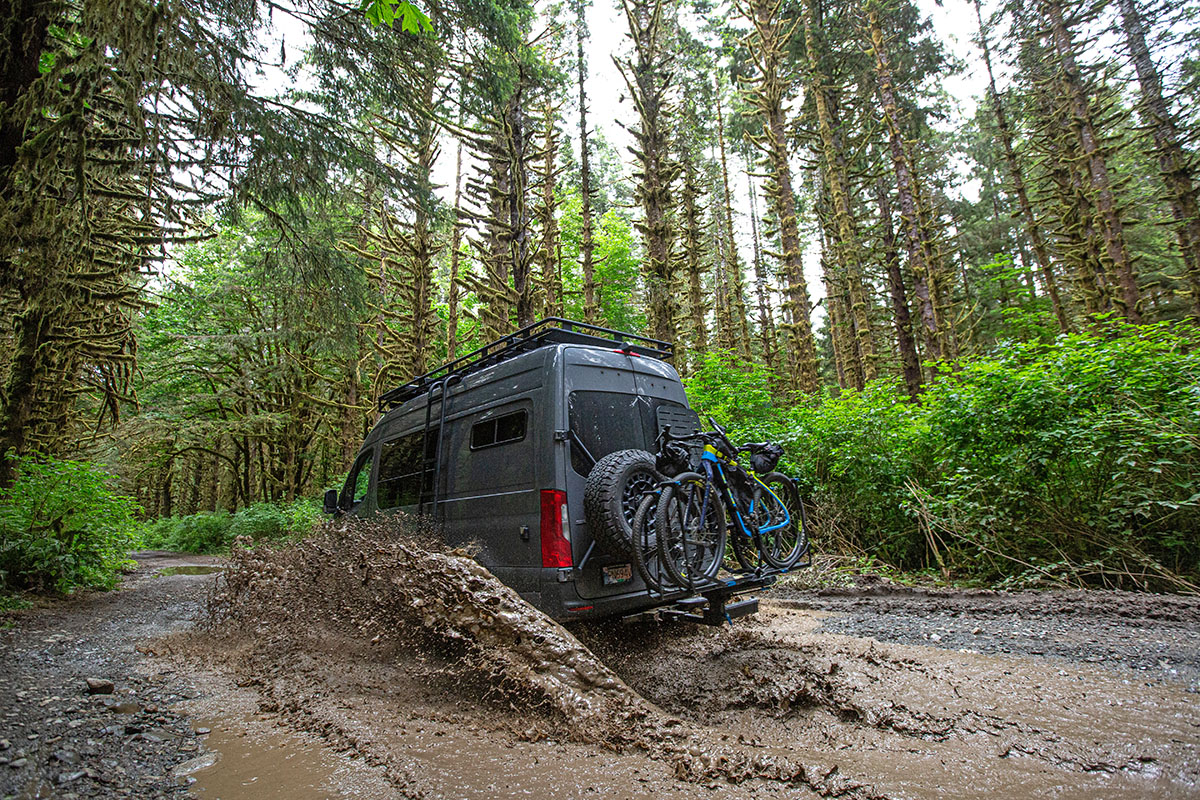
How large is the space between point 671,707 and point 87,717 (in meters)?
3.19

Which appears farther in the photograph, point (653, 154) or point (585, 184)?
point (585, 184)

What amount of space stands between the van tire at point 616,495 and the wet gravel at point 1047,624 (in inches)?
100

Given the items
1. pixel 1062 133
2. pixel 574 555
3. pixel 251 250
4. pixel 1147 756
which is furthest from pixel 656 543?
pixel 1062 133

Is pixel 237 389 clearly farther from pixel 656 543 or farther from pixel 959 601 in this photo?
pixel 959 601

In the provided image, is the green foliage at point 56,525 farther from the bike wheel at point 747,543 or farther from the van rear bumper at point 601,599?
the bike wheel at point 747,543

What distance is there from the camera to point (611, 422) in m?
4.44

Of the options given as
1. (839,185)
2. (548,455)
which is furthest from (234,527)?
(839,185)

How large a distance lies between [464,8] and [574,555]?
266 inches

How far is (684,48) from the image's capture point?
69.1 ft

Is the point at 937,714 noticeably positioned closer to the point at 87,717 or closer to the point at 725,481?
the point at 725,481

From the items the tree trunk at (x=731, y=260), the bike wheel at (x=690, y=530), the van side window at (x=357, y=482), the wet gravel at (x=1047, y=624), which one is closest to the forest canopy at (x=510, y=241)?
the wet gravel at (x=1047, y=624)

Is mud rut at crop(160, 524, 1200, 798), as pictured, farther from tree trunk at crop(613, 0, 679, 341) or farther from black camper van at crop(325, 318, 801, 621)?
tree trunk at crop(613, 0, 679, 341)

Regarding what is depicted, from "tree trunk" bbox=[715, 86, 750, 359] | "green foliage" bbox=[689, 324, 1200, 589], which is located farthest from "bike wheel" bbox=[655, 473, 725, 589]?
"tree trunk" bbox=[715, 86, 750, 359]

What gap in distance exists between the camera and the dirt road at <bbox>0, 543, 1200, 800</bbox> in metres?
2.31
